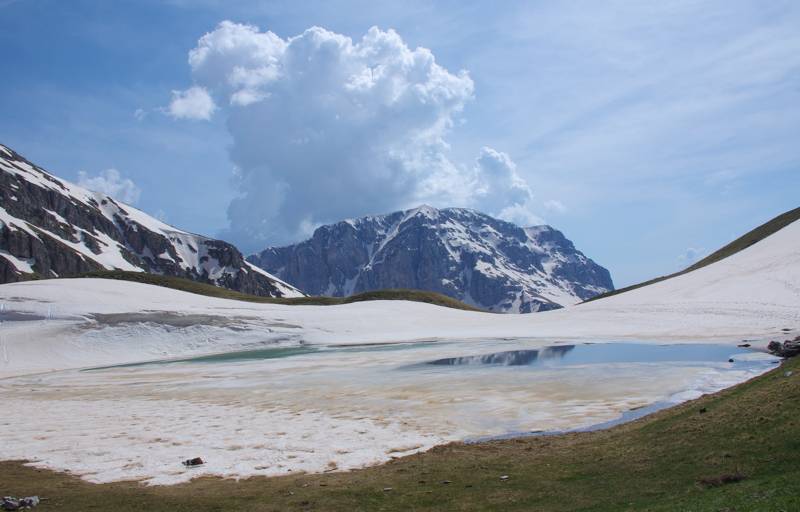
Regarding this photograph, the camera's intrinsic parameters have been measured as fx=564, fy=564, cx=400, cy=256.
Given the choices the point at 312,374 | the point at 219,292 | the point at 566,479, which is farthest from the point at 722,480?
the point at 219,292

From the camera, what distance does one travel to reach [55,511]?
13.9 m

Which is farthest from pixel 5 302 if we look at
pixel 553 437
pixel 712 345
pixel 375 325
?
pixel 712 345

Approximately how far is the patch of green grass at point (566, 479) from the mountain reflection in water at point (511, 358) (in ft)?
83.7

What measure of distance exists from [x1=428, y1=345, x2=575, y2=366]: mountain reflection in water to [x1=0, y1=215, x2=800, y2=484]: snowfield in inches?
121

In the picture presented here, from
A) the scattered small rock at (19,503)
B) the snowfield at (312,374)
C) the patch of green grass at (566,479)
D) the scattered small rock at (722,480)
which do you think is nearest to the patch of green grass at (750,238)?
the snowfield at (312,374)

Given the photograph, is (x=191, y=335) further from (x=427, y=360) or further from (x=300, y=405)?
(x=300, y=405)

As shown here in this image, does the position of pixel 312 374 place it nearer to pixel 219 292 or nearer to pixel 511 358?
pixel 511 358

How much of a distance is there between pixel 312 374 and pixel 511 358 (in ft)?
54.8

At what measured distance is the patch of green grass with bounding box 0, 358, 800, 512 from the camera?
1270 cm

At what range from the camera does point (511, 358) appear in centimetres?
4738

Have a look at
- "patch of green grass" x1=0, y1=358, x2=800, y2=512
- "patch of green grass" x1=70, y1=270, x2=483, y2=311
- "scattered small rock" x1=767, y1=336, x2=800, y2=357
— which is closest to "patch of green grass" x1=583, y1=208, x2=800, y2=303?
"patch of green grass" x1=70, y1=270, x2=483, y2=311

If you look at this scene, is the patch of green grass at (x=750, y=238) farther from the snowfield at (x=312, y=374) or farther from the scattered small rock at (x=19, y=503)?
the scattered small rock at (x=19, y=503)

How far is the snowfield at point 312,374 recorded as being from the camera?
2166 centimetres

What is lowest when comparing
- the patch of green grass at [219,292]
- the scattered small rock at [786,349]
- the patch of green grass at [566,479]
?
the patch of green grass at [566,479]
